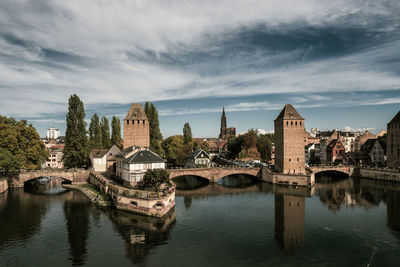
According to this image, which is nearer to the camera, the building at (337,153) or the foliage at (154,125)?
the foliage at (154,125)

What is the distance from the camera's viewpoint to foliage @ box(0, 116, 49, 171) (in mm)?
53781

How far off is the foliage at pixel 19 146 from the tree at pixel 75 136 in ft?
16.8

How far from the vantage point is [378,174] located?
67812mm

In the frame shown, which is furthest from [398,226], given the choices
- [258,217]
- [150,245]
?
[150,245]

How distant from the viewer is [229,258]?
25.5m

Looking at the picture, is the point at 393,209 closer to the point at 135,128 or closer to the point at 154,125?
the point at 135,128

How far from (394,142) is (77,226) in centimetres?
7568

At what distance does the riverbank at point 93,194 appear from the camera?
43.9 metres

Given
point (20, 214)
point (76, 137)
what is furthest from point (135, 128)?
point (20, 214)

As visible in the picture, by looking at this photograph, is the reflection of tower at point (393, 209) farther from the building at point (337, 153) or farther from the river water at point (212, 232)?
the building at point (337, 153)

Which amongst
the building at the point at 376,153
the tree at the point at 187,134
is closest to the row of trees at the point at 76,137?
the tree at the point at 187,134

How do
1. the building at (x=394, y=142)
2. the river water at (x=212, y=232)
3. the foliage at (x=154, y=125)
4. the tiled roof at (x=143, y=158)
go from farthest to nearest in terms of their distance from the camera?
1. the foliage at (x=154, y=125)
2. the building at (x=394, y=142)
3. the tiled roof at (x=143, y=158)
4. the river water at (x=212, y=232)

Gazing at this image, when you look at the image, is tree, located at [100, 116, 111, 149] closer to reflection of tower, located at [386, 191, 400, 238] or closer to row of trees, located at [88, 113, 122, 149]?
row of trees, located at [88, 113, 122, 149]

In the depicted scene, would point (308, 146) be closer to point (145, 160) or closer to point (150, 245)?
point (145, 160)
